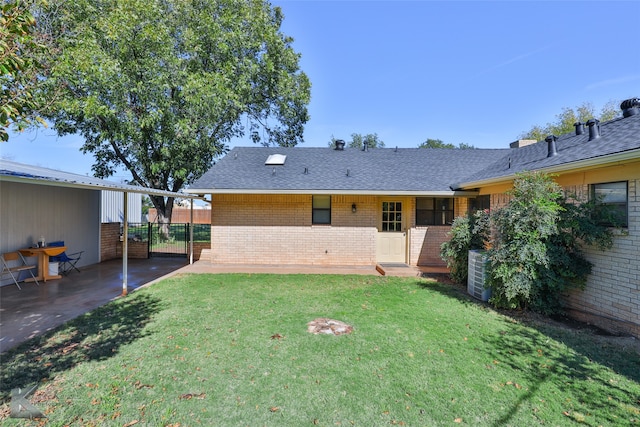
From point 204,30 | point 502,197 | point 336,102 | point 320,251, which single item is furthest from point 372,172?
point 204,30

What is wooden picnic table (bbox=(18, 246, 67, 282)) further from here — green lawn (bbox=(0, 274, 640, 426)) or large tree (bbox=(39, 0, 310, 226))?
large tree (bbox=(39, 0, 310, 226))

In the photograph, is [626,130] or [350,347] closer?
[350,347]

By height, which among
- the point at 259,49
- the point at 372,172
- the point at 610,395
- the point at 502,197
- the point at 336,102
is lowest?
the point at 610,395

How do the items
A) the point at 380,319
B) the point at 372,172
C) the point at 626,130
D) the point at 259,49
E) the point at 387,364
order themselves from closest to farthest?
the point at 387,364 < the point at 380,319 < the point at 626,130 < the point at 372,172 < the point at 259,49

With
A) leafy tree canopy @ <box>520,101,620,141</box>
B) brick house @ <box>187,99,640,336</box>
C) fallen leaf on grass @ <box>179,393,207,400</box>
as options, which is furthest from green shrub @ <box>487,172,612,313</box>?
leafy tree canopy @ <box>520,101,620,141</box>

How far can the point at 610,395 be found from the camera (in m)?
3.27

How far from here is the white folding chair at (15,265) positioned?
7.35 meters

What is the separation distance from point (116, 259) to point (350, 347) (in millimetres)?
11892

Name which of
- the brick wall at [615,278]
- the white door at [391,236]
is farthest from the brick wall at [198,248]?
the brick wall at [615,278]

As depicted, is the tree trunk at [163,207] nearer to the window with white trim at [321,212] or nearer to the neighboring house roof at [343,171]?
the neighboring house roof at [343,171]

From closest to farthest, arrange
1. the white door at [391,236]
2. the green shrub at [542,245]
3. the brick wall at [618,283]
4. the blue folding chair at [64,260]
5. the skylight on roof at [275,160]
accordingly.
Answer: the brick wall at [618,283]
the green shrub at [542,245]
the blue folding chair at [64,260]
the white door at [391,236]
the skylight on roof at [275,160]

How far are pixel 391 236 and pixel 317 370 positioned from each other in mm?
7908

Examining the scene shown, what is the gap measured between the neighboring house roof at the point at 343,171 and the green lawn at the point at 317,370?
5.05 m

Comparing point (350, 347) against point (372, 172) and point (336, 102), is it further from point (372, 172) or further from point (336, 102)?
point (336, 102)
